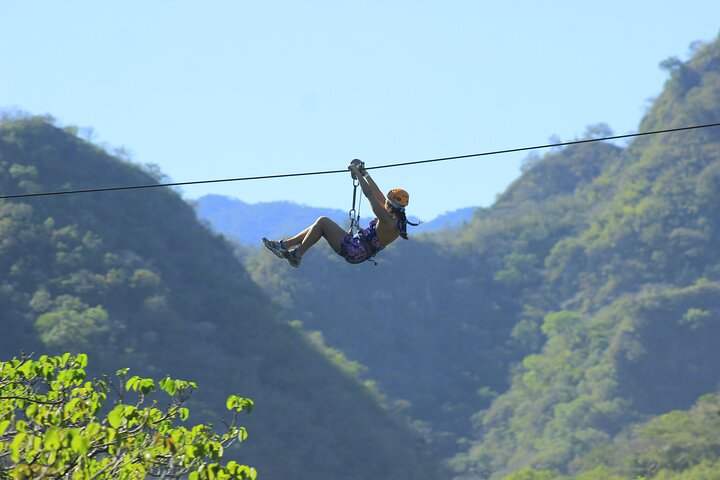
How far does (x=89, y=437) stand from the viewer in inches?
343

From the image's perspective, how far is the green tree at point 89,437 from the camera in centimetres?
930

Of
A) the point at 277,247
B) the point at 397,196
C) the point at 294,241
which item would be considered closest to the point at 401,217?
the point at 397,196

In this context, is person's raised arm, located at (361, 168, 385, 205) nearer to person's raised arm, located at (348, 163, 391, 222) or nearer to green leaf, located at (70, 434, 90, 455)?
person's raised arm, located at (348, 163, 391, 222)

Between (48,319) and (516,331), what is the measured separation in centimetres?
6566

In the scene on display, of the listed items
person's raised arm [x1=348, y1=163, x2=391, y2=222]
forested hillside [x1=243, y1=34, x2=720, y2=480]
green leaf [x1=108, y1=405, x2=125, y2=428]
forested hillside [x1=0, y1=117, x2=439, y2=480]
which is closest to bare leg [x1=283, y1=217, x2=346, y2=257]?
person's raised arm [x1=348, y1=163, x2=391, y2=222]

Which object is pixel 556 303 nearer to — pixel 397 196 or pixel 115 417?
→ pixel 397 196

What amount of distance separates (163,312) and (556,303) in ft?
191

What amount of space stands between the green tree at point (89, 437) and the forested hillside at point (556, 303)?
268 feet

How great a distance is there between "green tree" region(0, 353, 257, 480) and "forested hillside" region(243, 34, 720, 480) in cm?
8170

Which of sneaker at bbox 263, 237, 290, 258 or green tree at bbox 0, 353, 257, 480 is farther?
sneaker at bbox 263, 237, 290, 258

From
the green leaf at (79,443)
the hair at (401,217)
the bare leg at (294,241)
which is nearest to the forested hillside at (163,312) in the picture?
the bare leg at (294,241)

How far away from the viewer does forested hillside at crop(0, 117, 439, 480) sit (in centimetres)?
8050

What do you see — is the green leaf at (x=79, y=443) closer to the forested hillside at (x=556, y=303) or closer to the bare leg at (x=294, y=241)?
the bare leg at (x=294, y=241)

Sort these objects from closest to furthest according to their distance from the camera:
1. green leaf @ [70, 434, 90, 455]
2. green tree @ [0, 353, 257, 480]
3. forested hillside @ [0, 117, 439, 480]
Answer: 1. green leaf @ [70, 434, 90, 455]
2. green tree @ [0, 353, 257, 480]
3. forested hillside @ [0, 117, 439, 480]
